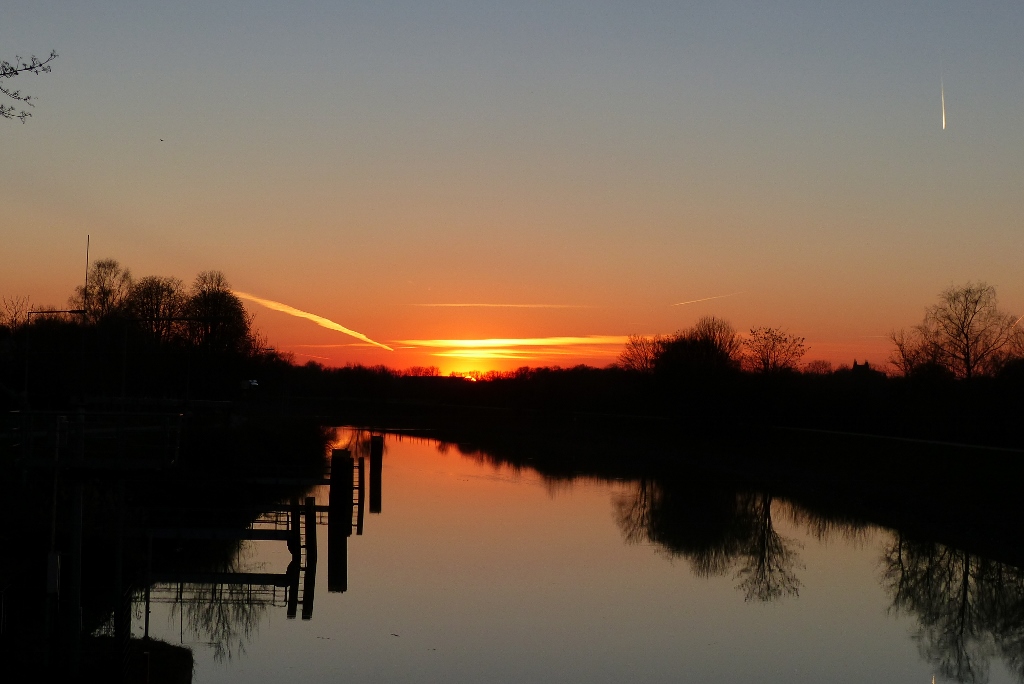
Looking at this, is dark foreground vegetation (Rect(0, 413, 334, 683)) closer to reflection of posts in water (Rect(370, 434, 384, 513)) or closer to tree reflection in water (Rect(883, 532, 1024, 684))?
reflection of posts in water (Rect(370, 434, 384, 513))

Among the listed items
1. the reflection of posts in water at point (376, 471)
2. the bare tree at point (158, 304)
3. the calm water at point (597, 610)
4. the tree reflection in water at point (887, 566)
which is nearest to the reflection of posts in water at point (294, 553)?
the calm water at point (597, 610)

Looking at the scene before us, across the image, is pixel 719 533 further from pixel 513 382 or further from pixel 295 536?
pixel 513 382

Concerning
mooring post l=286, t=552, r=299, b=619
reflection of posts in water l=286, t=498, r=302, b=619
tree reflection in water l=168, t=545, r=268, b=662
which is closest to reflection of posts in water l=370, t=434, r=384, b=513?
reflection of posts in water l=286, t=498, r=302, b=619

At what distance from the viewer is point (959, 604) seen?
80.9 feet

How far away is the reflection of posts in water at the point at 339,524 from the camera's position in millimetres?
25109

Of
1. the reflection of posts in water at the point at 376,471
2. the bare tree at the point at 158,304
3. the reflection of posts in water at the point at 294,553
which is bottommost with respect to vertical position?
the reflection of posts in water at the point at 294,553

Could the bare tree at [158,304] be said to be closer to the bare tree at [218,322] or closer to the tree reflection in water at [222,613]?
the bare tree at [218,322]

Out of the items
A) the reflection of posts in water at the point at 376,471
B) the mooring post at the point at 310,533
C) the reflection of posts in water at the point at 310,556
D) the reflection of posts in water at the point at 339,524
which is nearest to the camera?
the reflection of posts in water at the point at 310,556

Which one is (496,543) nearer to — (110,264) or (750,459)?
(750,459)

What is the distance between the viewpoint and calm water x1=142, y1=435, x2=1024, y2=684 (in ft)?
61.2

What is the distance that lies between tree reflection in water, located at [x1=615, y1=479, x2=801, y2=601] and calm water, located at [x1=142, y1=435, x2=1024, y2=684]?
0.13 meters

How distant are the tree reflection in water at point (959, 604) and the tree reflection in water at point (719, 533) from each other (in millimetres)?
2961

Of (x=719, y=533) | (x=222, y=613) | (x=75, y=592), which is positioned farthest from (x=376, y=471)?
(x=75, y=592)

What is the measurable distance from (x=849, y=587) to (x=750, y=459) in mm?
32542
